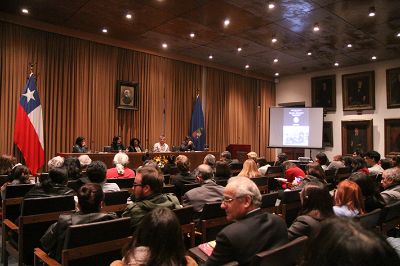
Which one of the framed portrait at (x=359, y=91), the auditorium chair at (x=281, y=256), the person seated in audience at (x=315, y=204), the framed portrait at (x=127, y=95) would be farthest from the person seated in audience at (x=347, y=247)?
the framed portrait at (x=359, y=91)

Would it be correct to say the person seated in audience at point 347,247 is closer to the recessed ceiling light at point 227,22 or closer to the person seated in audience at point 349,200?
the person seated in audience at point 349,200

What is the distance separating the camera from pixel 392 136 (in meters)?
12.2

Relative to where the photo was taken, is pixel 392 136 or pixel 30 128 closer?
pixel 30 128

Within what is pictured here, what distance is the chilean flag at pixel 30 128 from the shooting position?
26.6 feet

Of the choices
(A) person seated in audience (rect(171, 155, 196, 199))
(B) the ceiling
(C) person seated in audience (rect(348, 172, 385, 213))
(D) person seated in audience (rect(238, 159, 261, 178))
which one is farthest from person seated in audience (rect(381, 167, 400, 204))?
(B) the ceiling

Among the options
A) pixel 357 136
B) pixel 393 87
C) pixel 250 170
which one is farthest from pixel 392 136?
pixel 250 170

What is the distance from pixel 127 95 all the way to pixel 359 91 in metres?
9.13

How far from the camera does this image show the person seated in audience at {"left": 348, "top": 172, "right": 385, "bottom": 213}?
11.0 ft

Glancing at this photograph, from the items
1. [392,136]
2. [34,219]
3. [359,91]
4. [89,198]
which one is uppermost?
[359,91]

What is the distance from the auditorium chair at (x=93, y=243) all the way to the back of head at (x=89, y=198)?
0.74 feet

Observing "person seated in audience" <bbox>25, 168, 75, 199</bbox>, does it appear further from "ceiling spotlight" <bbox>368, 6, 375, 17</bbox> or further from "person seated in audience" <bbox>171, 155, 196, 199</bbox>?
"ceiling spotlight" <bbox>368, 6, 375, 17</bbox>

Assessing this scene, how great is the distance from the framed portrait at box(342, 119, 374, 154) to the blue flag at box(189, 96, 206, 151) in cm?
597

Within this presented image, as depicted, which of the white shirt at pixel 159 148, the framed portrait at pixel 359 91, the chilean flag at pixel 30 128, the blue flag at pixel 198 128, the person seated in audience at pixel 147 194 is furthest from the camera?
the framed portrait at pixel 359 91

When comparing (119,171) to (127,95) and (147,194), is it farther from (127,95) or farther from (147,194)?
(127,95)
